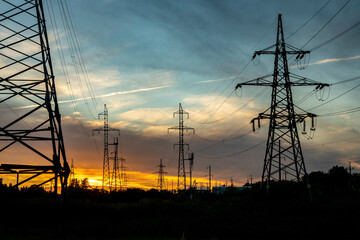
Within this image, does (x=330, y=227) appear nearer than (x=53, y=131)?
No

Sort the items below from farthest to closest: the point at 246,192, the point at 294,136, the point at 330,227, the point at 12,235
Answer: the point at 246,192, the point at 294,136, the point at 330,227, the point at 12,235

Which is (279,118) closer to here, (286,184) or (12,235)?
(286,184)

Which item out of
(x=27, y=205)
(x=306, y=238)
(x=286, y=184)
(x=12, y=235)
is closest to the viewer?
(x=12, y=235)

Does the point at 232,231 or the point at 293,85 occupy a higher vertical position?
the point at 293,85

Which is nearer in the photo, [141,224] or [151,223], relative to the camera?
[141,224]

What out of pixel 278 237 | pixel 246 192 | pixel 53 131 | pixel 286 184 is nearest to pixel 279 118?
pixel 286 184

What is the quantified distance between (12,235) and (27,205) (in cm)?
676

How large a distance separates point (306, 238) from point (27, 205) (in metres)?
15.1

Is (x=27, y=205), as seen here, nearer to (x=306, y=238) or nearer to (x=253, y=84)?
(x=306, y=238)

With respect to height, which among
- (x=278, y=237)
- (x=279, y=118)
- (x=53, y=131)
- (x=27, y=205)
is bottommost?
(x=278, y=237)

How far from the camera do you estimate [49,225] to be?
20.1 meters

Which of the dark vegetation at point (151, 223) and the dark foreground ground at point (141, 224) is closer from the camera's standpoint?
the dark foreground ground at point (141, 224)

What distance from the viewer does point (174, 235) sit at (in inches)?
716

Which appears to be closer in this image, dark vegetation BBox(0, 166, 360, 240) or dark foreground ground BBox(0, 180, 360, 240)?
dark foreground ground BBox(0, 180, 360, 240)
